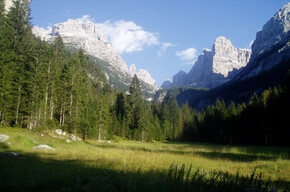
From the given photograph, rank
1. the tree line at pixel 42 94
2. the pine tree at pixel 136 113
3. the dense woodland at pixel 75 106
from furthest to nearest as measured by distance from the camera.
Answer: the pine tree at pixel 136 113 < the dense woodland at pixel 75 106 < the tree line at pixel 42 94

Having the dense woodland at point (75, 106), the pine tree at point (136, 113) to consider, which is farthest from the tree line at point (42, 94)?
the pine tree at point (136, 113)

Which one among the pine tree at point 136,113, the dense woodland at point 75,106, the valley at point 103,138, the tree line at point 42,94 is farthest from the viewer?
the pine tree at point 136,113

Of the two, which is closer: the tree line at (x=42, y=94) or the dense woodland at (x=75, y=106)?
the tree line at (x=42, y=94)

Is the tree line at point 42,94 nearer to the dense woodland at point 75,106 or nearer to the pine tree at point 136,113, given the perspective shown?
the dense woodland at point 75,106

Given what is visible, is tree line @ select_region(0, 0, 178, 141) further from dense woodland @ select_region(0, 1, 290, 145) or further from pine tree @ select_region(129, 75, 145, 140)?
pine tree @ select_region(129, 75, 145, 140)

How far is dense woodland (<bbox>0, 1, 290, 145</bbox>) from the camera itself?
32562 millimetres

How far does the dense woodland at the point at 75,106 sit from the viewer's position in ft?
107

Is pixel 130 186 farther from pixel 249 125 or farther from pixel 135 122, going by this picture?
pixel 135 122

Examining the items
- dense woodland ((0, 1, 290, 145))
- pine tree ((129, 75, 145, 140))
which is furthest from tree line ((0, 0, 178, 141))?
pine tree ((129, 75, 145, 140))

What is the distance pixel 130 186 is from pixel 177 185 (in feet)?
4.12

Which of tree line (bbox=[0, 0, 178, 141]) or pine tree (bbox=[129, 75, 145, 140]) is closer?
tree line (bbox=[0, 0, 178, 141])

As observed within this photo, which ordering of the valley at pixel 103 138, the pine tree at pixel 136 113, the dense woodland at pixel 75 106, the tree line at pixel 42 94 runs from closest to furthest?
1. the valley at pixel 103 138
2. the tree line at pixel 42 94
3. the dense woodland at pixel 75 106
4. the pine tree at pixel 136 113

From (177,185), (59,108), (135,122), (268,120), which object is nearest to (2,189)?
Result: (177,185)

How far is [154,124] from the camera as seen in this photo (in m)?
81.1
